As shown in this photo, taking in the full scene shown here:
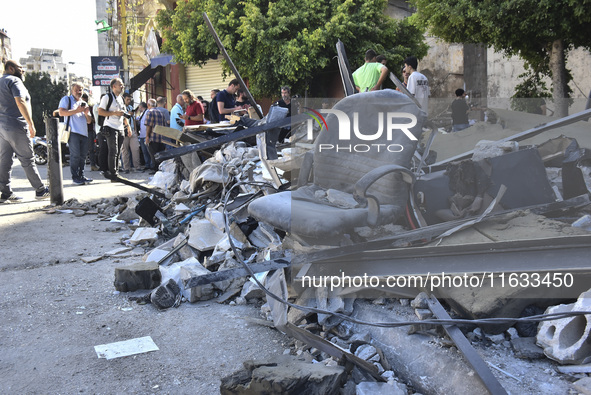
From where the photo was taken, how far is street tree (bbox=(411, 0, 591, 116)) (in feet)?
33.0

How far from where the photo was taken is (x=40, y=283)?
Result: 396 centimetres

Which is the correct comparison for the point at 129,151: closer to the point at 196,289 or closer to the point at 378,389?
the point at 196,289

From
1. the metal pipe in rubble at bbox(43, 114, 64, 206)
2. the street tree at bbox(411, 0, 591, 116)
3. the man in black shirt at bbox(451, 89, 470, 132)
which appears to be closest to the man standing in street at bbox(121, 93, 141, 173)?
the metal pipe in rubble at bbox(43, 114, 64, 206)

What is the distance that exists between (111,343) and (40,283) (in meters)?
1.45

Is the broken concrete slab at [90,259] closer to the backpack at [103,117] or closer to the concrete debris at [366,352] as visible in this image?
the concrete debris at [366,352]

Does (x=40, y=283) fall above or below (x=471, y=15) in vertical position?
below

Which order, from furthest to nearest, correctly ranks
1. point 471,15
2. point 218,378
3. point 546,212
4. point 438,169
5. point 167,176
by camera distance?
point 471,15
point 167,176
point 438,169
point 546,212
point 218,378

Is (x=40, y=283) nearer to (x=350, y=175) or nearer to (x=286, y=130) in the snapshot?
(x=350, y=175)

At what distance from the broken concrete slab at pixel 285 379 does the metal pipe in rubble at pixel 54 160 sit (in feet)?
18.9

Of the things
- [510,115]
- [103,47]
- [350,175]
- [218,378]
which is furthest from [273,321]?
[103,47]

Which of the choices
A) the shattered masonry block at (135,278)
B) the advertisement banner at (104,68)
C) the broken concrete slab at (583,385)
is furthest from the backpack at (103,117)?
the advertisement banner at (104,68)

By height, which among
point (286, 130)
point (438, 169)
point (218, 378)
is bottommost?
point (218, 378)

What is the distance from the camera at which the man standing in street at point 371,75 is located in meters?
7.16

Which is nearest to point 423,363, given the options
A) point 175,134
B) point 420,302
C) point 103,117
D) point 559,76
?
point 420,302
